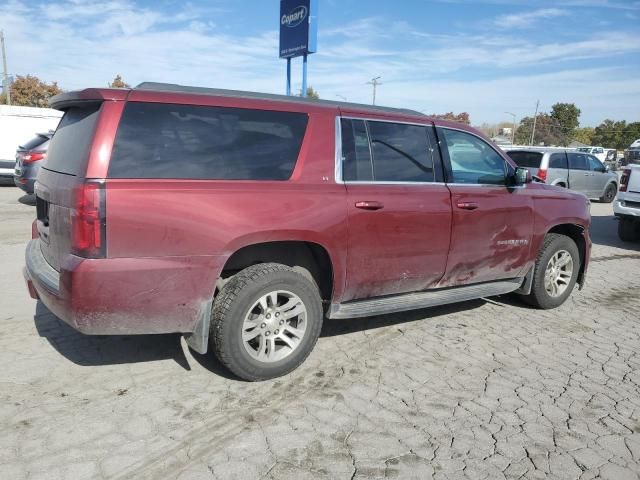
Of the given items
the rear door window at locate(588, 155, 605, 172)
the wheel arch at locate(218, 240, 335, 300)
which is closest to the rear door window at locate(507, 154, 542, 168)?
the rear door window at locate(588, 155, 605, 172)

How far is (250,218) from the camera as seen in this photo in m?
3.37

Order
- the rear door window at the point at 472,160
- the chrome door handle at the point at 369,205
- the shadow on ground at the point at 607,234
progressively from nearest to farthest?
the chrome door handle at the point at 369,205 → the rear door window at the point at 472,160 → the shadow on ground at the point at 607,234

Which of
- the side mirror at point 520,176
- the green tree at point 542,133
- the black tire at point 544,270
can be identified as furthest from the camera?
the green tree at point 542,133

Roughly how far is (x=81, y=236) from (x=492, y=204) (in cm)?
331

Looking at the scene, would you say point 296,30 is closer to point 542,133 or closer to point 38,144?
point 38,144

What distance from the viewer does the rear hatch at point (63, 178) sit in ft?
10.3

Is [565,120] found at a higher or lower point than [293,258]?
higher

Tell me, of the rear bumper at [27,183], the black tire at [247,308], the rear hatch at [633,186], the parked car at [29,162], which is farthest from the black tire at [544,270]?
the rear bumper at [27,183]

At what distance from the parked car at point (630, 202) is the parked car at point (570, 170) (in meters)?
2.67

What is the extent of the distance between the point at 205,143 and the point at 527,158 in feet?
41.9

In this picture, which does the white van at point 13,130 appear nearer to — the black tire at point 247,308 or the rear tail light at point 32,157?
the rear tail light at point 32,157

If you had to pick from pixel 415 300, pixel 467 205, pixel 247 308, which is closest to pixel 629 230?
pixel 467 205

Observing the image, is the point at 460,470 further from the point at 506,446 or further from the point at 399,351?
the point at 399,351

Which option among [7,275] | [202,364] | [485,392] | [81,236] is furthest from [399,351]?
[7,275]
